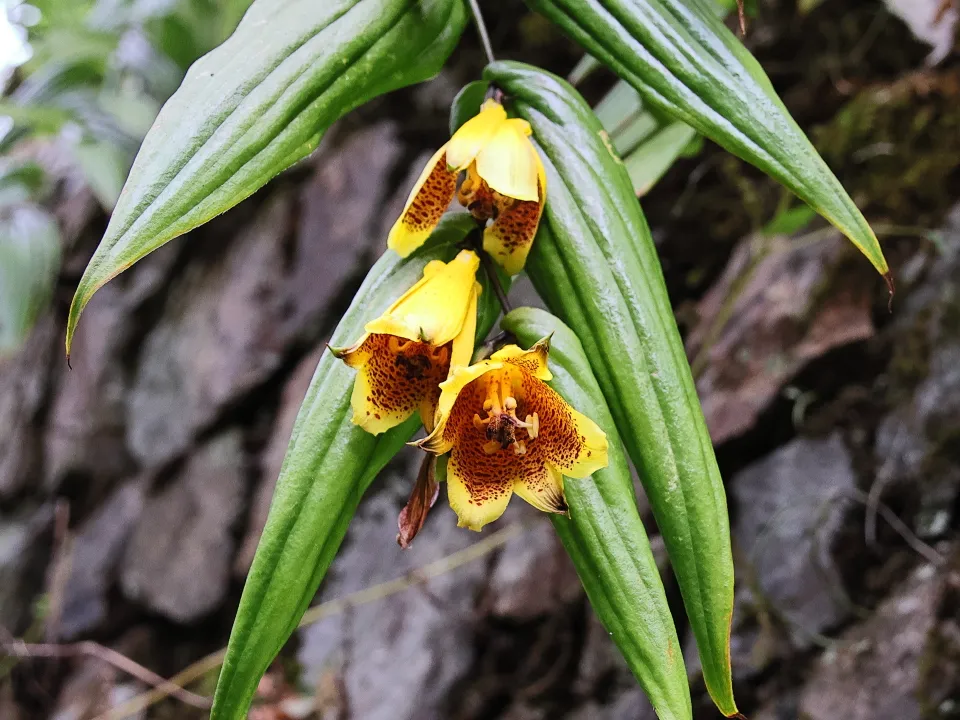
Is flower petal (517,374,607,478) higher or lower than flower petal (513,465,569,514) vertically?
higher

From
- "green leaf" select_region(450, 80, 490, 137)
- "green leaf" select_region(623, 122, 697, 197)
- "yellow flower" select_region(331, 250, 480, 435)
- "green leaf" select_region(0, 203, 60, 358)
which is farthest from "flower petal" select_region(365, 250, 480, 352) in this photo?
"green leaf" select_region(0, 203, 60, 358)

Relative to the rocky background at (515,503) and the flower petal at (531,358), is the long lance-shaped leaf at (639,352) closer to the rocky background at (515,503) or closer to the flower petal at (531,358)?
the flower petal at (531,358)

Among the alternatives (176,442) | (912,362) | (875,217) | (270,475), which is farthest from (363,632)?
(875,217)

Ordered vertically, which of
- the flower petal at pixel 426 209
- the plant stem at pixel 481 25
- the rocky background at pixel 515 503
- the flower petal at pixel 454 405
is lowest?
the rocky background at pixel 515 503

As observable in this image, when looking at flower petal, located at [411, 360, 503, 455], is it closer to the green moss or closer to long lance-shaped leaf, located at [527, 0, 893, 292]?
long lance-shaped leaf, located at [527, 0, 893, 292]

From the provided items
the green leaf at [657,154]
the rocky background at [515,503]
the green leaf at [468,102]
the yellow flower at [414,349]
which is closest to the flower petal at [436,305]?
the yellow flower at [414,349]

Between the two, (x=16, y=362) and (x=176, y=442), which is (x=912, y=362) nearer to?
(x=176, y=442)
